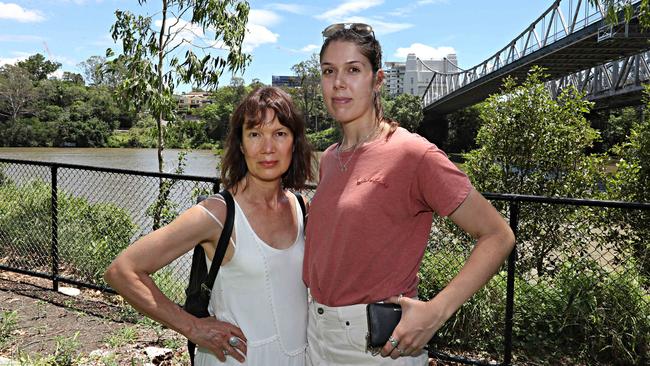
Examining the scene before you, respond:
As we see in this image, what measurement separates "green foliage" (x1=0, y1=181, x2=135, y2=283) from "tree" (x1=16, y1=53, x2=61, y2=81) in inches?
3283

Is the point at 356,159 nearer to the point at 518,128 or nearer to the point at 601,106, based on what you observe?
the point at 518,128

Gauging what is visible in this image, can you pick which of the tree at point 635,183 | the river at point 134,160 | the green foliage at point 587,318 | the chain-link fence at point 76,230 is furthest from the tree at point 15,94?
the green foliage at point 587,318

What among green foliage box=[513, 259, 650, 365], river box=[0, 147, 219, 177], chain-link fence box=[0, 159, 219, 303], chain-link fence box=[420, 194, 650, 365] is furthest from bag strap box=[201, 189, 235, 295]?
river box=[0, 147, 219, 177]

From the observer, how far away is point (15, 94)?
176ft

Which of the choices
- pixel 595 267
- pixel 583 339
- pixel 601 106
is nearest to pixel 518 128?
pixel 595 267

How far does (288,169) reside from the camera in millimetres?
1828

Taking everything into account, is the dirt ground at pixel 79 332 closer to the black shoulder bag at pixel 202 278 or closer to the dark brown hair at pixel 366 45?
the black shoulder bag at pixel 202 278

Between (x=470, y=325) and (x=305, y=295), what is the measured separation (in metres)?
2.24

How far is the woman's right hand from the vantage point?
1602 millimetres

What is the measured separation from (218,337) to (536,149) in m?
5.04

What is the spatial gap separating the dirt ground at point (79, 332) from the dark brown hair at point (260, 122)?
5.78 feet

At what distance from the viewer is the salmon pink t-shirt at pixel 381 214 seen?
1.34 m

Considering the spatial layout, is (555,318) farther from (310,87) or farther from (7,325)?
(310,87)

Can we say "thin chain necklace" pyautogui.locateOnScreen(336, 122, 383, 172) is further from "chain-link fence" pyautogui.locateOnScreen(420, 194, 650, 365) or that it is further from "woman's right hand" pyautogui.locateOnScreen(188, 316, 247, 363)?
"chain-link fence" pyautogui.locateOnScreen(420, 194, 650, 365)
